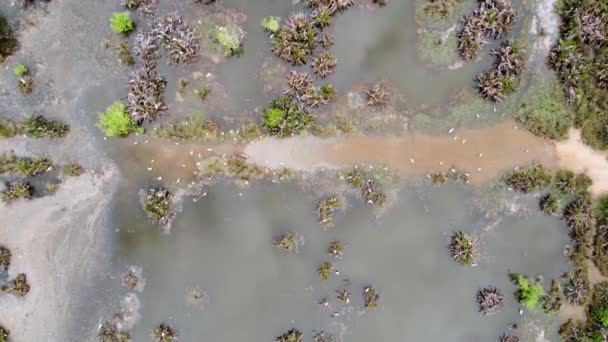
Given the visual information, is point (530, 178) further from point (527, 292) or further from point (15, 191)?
point (15, 191)

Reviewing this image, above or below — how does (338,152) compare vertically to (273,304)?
above

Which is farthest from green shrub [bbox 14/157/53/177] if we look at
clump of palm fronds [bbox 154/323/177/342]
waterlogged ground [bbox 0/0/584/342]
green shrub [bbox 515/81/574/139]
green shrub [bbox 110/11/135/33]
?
green shrub [bbox 515/81/574/139]

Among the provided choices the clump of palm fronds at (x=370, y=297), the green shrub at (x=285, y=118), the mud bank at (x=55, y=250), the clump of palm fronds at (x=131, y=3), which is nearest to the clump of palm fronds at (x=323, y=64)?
the green shrub at (x=285, y=118)

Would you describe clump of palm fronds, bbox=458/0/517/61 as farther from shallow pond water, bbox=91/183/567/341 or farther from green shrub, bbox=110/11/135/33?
green shrub, bbox=110/11/135/33

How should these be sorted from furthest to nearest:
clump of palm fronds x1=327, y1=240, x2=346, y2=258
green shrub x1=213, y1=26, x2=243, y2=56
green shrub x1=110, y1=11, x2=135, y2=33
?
clump of palm fronds x1=327, y1=240, x2=346, y2=258 < green shrub x1=213, y1=26, x2=243, y2=56 < green shrub x1=110, y1=11, x2=135, y2=33

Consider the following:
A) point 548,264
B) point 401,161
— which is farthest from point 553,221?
point 401,161

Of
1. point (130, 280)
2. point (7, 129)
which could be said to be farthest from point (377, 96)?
point (7, 129)

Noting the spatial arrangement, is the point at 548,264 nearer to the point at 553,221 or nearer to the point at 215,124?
the point at 553,221
